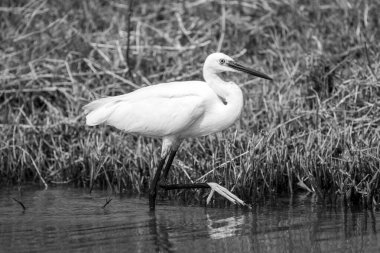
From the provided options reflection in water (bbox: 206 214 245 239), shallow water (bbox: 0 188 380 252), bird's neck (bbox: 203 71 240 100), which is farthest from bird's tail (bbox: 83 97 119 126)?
reflection in water (bbox: 206 214 245 239)

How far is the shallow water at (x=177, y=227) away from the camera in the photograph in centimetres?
562

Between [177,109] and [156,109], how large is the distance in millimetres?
246

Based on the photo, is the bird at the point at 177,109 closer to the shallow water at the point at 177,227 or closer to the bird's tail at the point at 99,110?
the bird's tail at the point at 99,110

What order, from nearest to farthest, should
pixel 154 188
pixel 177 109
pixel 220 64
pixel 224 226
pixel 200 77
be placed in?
pixel 224 226, pixel 177 109, pixel 220 64, pixel 154 188, pixel 200 77

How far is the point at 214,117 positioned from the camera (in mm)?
6816

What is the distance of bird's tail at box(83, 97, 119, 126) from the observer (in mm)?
7070

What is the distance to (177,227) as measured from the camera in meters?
6.25

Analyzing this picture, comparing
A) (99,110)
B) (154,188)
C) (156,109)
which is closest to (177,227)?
(154,188)

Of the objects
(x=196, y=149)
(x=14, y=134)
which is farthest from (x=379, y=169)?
(x=14, y=134)

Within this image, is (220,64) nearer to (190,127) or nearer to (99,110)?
(190,127)

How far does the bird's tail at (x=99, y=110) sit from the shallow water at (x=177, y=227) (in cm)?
76

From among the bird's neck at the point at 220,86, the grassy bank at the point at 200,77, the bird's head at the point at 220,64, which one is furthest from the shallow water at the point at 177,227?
the bird's head at the point at 220,64

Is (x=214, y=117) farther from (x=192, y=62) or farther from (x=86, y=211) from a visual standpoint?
(x=192, y=62)

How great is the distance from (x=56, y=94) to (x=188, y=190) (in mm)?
2266
